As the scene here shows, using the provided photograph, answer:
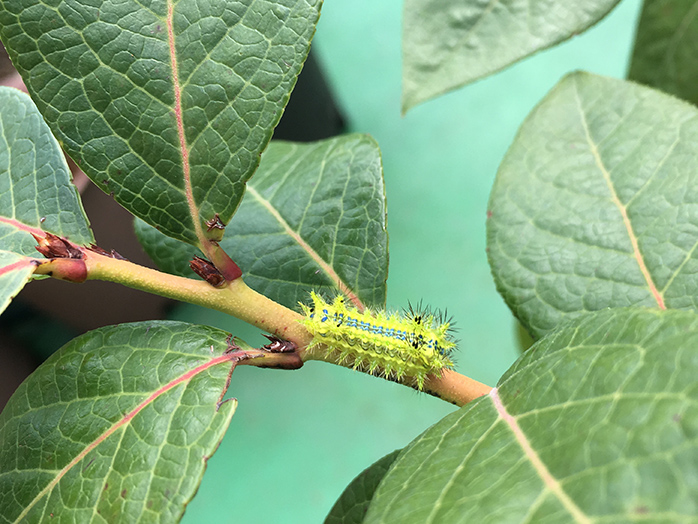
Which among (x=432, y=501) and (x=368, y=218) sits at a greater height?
(x=368, y=218)

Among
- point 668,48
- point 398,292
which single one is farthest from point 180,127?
point 398,292

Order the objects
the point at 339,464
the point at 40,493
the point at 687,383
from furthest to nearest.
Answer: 1. the point at 339,464
2. the point at 40,493
3. the point at 687,383

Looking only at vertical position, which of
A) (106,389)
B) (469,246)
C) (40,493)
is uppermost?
(106,389)

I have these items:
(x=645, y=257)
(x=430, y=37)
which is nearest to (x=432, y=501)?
(x=645, y=257)

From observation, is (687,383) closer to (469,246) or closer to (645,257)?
(645,257)

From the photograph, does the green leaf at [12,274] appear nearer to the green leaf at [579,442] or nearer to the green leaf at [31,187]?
the green leaf at [31,187]

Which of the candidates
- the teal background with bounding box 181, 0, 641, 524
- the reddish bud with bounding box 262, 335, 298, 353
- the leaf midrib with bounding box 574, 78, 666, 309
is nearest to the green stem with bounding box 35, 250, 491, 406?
the reddish bud with bounding box 262, 335, 298, 353

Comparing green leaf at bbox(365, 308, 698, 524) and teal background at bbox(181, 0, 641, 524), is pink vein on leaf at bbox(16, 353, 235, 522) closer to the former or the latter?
green leaf at bbox(365, 308, 698, 524)
